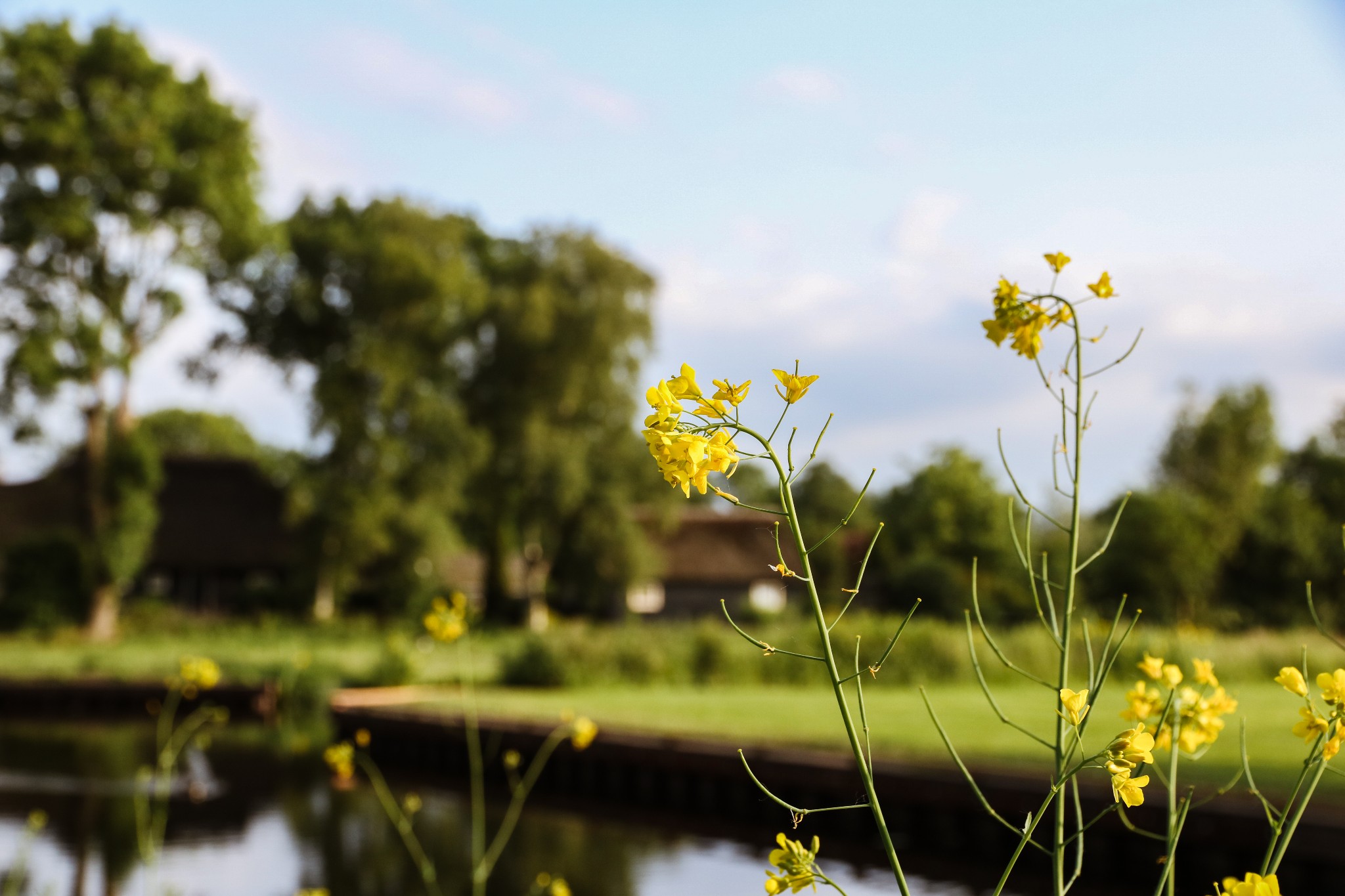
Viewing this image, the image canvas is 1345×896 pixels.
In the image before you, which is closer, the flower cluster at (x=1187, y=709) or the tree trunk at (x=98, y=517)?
the flower cluster at (x=1187, y=709)

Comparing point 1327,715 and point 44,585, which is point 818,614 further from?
point 44,585

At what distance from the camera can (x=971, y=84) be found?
2.16 meters

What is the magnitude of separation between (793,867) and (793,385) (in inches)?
17.8

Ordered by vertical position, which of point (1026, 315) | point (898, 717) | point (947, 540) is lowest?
point (898, 717)

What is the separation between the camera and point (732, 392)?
110 centimetres

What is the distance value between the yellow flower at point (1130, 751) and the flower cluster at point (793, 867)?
29cm

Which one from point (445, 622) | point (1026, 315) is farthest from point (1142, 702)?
point (445, 622)

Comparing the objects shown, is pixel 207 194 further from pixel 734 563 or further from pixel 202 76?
pixel 734 563

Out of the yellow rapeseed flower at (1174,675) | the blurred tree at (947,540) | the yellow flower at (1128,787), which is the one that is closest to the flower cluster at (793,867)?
the yellow flower at (1128,787)

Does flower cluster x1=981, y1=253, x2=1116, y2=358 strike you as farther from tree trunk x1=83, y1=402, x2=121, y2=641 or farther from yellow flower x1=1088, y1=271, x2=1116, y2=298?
tree trunk x1=83, y1=402, x2=121, y2=641

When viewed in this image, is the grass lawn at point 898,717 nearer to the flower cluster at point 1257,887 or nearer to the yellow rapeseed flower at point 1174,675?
the yellow rapeseed flower at point 1174,675

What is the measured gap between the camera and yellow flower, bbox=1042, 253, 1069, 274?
1.59m

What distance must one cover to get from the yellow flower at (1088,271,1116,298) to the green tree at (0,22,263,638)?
911 inches

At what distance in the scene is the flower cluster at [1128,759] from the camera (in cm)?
112
